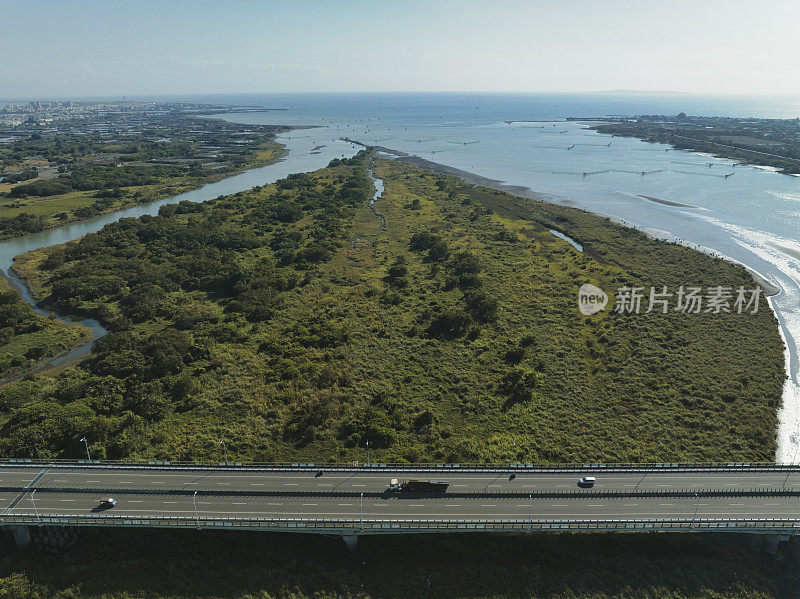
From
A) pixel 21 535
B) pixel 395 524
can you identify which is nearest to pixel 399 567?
pixel 395 524

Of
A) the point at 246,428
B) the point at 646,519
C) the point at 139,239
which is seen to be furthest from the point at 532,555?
the point at 139,239

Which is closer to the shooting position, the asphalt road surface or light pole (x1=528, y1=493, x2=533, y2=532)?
light pole (x1=528, y1=493, x2=533, y2=532)

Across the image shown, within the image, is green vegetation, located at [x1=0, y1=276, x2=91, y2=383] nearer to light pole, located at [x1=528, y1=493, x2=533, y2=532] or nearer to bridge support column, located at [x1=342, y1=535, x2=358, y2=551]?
bridge support column, located at [x1=342, y1=535, x2=358, y2=551]

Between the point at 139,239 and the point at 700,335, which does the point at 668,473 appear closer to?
the point at 700,335

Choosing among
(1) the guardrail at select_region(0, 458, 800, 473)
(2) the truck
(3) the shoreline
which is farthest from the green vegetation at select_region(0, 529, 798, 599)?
(3) the shoreline

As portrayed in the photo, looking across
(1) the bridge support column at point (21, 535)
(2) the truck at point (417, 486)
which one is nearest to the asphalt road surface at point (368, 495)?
(2) the truck at point (417, 486)

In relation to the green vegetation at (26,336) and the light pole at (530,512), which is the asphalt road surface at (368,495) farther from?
the green vegetation at (26,336)
